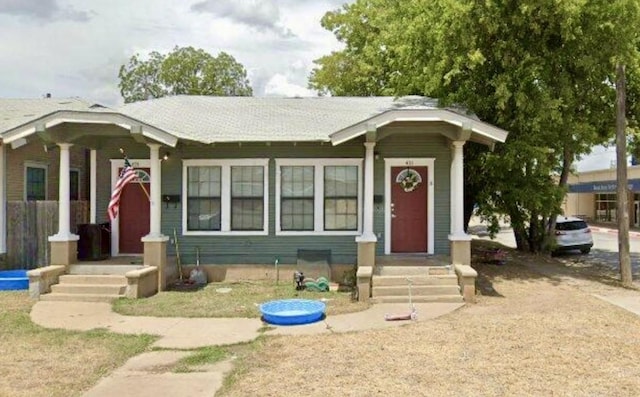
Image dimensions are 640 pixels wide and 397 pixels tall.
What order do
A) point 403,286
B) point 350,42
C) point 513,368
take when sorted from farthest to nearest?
point 350,42
point 403,286
point 513,368

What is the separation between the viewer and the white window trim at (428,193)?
13.4 m

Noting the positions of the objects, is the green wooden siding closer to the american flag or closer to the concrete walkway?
the american flag

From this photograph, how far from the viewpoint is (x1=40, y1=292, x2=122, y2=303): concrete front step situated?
Answer: 1122 cm

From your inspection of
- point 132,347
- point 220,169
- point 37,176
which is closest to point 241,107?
point 220,169

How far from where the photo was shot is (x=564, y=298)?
37.4 ft

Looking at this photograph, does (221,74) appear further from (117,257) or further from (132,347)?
(132,347)

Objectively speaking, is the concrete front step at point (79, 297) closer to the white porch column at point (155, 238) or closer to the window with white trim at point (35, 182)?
the white porch column at point (155, 238)

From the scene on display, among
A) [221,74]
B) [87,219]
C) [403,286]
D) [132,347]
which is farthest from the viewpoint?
[221,74]

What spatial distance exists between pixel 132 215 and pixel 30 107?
7.11 metres

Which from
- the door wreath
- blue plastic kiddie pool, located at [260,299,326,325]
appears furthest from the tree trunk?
blue plastic kiddie pool, located at [260,299,326,325]

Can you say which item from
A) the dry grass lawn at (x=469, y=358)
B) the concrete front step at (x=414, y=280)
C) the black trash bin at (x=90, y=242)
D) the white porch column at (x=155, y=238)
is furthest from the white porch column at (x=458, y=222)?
the black trash bin at (x=90, y=242)

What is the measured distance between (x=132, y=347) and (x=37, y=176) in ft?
33.3

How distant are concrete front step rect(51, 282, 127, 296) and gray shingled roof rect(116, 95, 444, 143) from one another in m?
3.41

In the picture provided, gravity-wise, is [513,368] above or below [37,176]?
below
